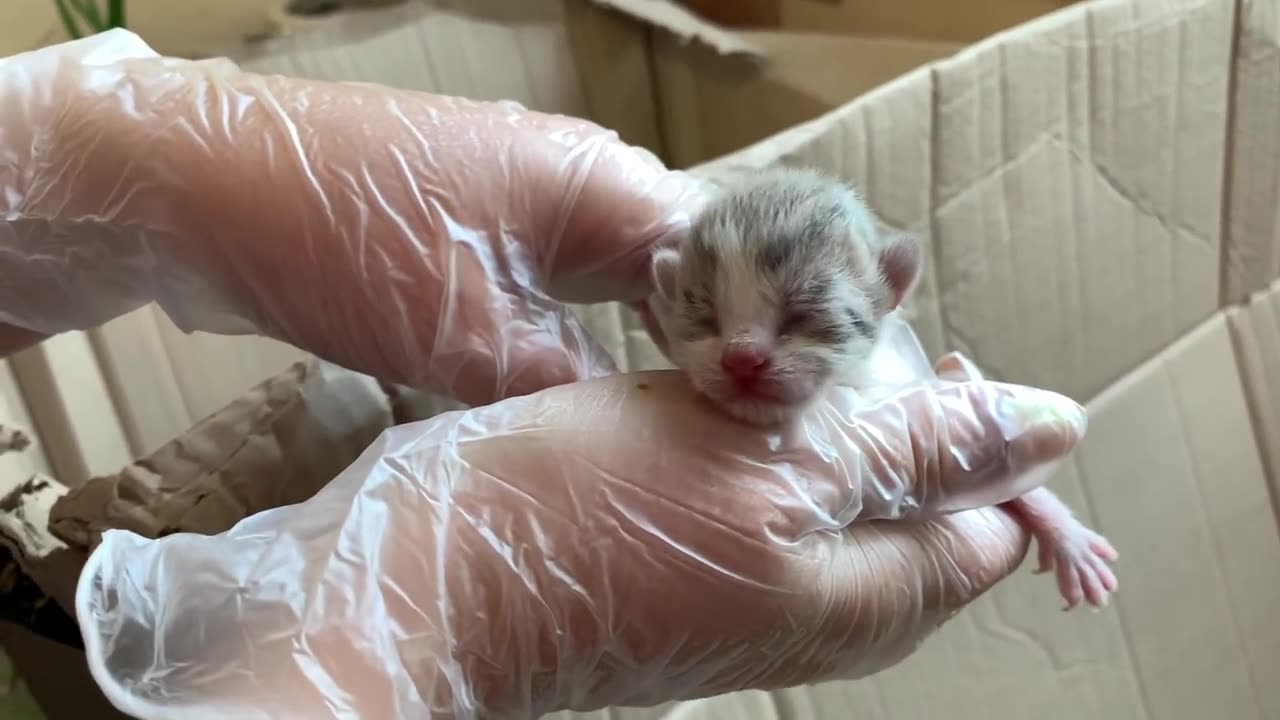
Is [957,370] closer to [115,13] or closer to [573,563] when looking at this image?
[573,563]

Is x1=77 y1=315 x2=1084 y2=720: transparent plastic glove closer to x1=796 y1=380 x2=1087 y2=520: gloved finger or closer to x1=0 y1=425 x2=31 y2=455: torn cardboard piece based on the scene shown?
x1=796 y1=380 x2=1087 y2=520: gloved finger

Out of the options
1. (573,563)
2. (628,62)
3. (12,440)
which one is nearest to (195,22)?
(628,62)

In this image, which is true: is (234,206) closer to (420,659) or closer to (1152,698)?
(420,659)

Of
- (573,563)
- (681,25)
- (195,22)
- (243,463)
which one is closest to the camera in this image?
(573,563)

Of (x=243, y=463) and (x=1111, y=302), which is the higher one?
(x=243, y=463)

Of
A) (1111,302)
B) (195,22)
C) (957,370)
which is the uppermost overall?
(195,22)

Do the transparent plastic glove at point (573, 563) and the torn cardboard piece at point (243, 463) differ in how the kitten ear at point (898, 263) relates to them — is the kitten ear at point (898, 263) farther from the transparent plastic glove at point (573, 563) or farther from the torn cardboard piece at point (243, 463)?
the torn cardboard piece at point (243, 463)

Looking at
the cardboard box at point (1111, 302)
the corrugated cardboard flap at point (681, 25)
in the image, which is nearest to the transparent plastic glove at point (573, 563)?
the cardboard box at point (1111, 302)
